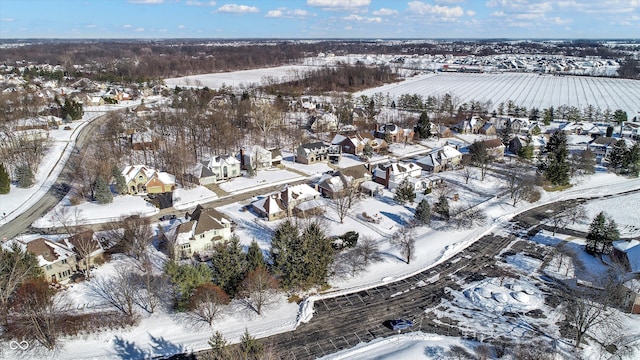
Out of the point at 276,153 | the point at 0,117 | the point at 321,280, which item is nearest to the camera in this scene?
the point at 321,280

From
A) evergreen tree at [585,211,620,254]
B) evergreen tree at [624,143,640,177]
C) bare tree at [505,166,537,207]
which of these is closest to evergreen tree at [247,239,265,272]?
evergreen tree at [585,211,620,254]

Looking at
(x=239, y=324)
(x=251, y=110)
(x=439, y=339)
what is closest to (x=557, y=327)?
(x=439, y=339)

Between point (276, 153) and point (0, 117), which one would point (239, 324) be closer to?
point (276, 153)

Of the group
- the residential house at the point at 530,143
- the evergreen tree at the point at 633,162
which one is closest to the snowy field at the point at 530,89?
the residential house at the point at 530,143

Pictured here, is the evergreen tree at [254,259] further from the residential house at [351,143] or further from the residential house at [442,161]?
the residential house at [351,143]

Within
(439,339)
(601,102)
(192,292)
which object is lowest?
(439,339)

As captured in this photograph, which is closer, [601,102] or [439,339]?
[439,339]
